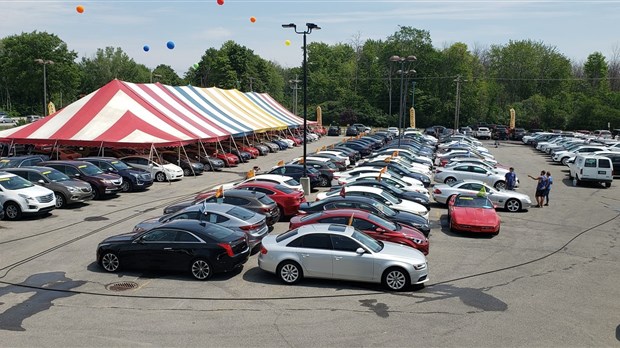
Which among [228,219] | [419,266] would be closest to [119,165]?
[228,219]

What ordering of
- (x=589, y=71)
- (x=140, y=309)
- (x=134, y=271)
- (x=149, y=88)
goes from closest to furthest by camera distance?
1. (x=140, y=309)
2. (x=134, y=271)
3. (x=149, y=88)
4. (x=589, y=71)

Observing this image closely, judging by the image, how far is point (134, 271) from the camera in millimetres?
12953

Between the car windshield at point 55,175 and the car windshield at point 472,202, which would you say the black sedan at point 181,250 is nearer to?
the car windshield at point 472,202

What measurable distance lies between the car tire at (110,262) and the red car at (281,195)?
669 centimetres

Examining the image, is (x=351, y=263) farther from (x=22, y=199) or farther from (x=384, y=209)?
(x=22, y=199)

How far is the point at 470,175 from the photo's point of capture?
26078 mm

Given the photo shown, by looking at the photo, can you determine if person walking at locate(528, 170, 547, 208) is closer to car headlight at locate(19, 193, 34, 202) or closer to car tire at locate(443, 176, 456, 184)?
car tire at locate(443, 176, 456, 184)

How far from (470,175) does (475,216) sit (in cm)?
927

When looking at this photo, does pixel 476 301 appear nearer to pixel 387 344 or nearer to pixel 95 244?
pixel 387 344

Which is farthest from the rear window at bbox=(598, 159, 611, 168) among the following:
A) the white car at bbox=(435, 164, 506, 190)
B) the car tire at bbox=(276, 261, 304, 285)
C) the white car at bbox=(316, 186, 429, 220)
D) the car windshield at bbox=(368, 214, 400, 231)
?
the car tire at bbox=(276, 261, 304, 285)

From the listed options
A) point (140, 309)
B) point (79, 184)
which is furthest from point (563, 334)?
point (79, 184)

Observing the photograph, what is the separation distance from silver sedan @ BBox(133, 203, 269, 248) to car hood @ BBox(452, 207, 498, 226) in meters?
6.31

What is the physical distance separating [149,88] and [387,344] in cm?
3278

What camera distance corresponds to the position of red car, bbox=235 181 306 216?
18.9m
